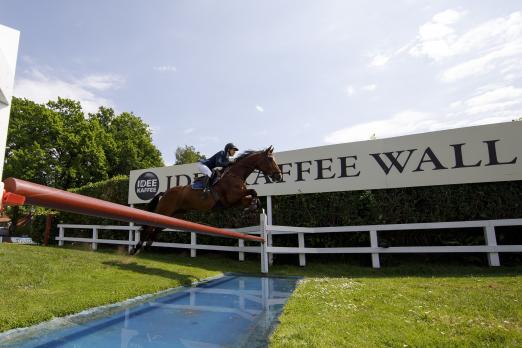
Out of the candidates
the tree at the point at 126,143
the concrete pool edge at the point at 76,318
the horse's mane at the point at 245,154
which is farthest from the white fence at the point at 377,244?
the tree at the point at 126,143

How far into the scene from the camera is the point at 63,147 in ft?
74.6

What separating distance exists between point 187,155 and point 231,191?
103 feet

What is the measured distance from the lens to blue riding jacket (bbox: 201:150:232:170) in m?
5.57

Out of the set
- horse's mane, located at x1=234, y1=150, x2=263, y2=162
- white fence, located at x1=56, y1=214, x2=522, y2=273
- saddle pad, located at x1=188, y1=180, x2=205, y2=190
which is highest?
horse's mane, located at x1=234, y1=150, x2=263, y2=162

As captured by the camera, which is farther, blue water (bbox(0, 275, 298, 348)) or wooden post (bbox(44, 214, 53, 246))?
wooden post (bbox(44, 214, 53, 246))

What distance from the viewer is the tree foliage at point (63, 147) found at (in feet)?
69.1

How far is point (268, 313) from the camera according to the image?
3541 millimetres

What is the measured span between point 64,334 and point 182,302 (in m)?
1.50

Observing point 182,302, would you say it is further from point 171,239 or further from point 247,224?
point 171,239

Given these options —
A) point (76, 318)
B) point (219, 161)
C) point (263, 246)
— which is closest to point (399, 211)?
point (263, 246)

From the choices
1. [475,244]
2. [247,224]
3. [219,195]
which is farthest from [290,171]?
[475,244]

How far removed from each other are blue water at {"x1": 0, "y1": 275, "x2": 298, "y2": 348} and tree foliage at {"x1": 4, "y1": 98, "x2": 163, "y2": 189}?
21888 millimetres

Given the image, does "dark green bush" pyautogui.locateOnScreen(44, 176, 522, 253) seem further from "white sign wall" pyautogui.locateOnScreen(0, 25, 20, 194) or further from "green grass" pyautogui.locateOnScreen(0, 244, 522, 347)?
"white sign wall" pyautogui.locateOnScreen(0, 25, 20, 194)

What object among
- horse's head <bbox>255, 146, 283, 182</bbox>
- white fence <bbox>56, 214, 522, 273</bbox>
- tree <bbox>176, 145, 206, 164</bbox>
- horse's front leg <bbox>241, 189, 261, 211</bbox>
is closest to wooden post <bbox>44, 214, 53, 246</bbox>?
white fence <bbox>56, 214, 522, 273</bbox>
